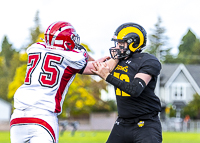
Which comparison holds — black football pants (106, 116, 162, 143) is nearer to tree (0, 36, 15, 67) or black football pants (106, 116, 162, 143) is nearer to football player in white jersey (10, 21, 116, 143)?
football player in white jersey (10, 21, 116, 143)

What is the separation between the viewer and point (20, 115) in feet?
15.6

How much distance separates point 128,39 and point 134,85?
819 millimetres

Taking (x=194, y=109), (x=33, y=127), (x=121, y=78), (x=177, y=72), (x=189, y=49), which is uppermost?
(x=189, y=49)

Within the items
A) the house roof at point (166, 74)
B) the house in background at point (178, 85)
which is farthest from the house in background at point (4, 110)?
the house roof at point (166, 74)

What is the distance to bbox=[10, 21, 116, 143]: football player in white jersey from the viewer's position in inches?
185

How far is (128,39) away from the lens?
5.55 metres

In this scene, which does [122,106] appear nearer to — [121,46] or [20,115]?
[121,46]

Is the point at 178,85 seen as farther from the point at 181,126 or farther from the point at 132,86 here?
the point at 132,86

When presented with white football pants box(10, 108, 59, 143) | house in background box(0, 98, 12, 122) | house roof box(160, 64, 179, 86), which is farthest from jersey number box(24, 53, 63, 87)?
house in background box(0, 98, 12, 122)

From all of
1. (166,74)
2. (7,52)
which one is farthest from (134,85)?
(7,52)

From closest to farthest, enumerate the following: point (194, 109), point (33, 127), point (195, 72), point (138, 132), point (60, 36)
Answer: point (33, 127) < point (60, 36) < point (138, 132) < point (194, 109) < point (195, 72)

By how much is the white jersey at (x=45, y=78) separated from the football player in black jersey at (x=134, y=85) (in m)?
0.52

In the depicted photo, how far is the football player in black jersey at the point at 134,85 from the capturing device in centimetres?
514

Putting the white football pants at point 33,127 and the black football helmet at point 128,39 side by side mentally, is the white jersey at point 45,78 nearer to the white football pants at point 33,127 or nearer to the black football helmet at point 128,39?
the white football pants at point 33,127
